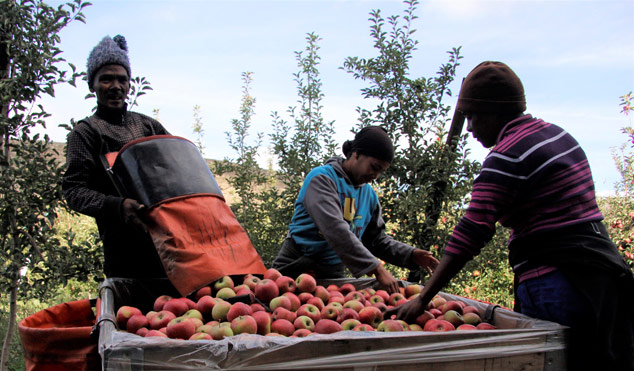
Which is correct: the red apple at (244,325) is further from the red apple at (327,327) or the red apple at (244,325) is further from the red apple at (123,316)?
the red apple at (123,316)

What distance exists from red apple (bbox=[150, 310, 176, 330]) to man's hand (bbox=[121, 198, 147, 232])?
48cm

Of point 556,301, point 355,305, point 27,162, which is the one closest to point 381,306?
point 355,305

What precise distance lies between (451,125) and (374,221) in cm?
120

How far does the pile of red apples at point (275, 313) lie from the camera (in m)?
1.99

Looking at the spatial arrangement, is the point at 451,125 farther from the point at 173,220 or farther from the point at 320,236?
the point at 173,220

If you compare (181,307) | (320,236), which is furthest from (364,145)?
(181,307)

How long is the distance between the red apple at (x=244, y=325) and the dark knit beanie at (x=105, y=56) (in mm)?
1702

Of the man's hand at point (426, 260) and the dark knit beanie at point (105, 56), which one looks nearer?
Answer: the dark knit beanie at point (105, 56)

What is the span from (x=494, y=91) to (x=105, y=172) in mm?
1987

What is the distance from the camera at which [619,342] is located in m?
1.79

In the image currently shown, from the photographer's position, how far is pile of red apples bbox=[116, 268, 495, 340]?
6.52ft

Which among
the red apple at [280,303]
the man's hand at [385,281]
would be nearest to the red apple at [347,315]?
the red apple at [280,303]

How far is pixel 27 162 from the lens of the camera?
3680 mm

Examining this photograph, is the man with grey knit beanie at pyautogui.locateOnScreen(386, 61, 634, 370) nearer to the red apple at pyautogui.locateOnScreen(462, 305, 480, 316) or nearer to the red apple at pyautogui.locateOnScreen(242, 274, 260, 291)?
the red apple at pyautogui.locateOnScreen(462, 305, 480, 316)
